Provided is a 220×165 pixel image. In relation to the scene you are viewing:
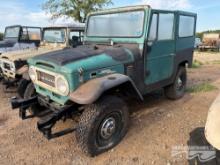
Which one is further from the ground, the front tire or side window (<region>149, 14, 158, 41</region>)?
side window (<region>149, 14, 158, 41</region>)

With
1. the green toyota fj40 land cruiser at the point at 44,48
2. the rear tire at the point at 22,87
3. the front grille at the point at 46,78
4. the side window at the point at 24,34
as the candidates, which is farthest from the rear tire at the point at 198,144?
the side window at the point at 24,34

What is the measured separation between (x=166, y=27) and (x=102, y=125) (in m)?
2.52

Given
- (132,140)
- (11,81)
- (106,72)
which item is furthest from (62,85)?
(11,81)

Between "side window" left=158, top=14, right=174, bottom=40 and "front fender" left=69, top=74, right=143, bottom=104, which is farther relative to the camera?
"side window" left=158, top=14, right=174, bottom=40

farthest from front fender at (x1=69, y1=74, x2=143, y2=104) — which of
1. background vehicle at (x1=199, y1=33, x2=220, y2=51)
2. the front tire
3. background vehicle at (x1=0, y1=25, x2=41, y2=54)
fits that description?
background vehicle at (x1=199, y1=33, x2=220, y2=51)

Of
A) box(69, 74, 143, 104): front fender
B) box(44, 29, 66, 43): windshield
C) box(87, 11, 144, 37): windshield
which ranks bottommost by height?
box(69, 74, 143, 104): front fender

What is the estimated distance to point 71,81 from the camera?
3.15 m

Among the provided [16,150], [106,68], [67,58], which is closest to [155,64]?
[106,68]

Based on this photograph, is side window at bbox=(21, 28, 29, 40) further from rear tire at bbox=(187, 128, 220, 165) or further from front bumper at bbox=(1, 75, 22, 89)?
rear tire at bbox=(187, 128, 220, 165)

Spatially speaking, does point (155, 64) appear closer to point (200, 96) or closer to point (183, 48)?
point (183, 48)

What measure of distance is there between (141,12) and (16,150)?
3099 mm

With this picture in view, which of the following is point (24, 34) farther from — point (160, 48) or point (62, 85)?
point (62, 85)

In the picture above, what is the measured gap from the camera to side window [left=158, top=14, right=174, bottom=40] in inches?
176

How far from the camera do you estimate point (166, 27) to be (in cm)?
470
